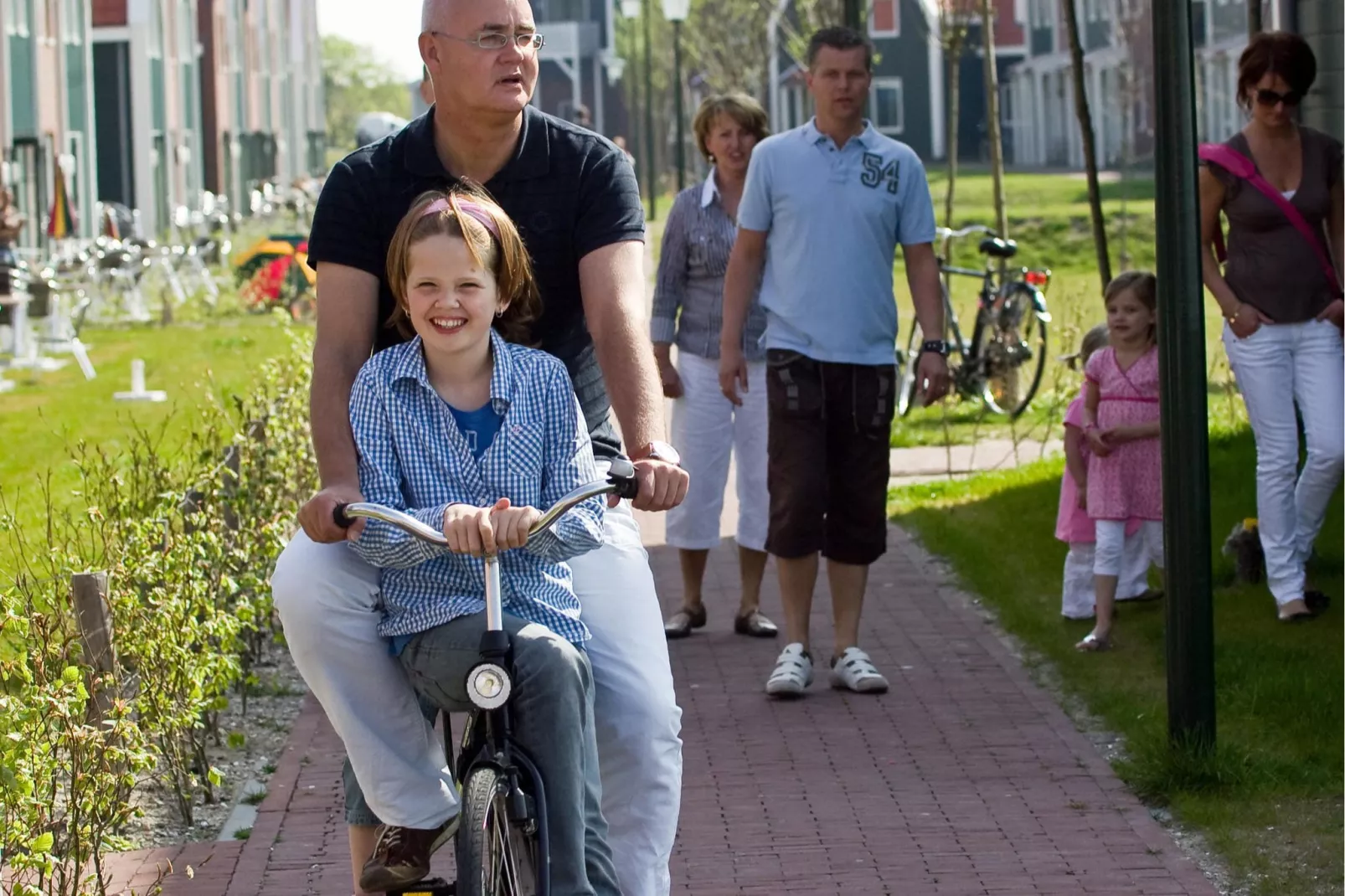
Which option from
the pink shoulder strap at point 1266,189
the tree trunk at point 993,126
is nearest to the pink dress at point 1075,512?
the pink shoulder strap at point 1266,189

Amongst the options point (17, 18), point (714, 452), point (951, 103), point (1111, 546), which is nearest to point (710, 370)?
point (714, 452)

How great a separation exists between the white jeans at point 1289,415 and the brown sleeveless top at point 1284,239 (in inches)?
3.6

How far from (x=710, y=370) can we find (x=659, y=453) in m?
4.52

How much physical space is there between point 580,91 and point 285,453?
7424 centimetres

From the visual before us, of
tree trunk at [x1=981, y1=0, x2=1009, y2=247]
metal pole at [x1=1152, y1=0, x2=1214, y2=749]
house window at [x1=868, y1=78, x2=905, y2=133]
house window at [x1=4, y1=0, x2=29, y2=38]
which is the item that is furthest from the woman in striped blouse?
house window at [x1=868, y1=78, x2=905, y2=133]

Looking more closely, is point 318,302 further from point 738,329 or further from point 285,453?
point 285,453

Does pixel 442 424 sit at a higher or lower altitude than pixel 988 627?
higher

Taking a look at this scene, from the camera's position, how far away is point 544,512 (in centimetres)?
368

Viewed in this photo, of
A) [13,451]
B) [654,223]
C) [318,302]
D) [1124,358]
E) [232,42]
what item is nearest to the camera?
[318,302]

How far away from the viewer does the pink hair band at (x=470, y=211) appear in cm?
384

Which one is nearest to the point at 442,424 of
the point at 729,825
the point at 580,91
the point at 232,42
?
the point at 729,825

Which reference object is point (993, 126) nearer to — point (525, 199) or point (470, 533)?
point (525, 199)

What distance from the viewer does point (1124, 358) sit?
8.00m

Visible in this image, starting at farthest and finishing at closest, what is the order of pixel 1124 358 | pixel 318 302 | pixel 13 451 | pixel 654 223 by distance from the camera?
pixel 654 223, pixel 13 451, pixel 1124 358, pixel 318 302
